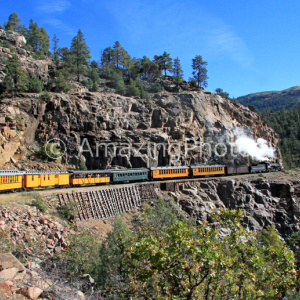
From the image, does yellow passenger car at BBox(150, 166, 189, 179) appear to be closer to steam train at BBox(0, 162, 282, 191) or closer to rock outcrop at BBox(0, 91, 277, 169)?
steam train at BBox(0, 162, 282, 191)

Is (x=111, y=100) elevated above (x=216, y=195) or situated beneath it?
elevated above

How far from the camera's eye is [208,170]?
139 feet

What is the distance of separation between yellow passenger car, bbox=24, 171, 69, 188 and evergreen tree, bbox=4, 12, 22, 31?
7211 centimetres

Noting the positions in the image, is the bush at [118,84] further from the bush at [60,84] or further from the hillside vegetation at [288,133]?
the hillside vegetation at [288,133]

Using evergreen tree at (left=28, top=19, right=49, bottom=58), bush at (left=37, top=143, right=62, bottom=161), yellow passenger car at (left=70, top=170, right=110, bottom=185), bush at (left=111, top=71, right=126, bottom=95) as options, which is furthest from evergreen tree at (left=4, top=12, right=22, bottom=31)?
yellow passenger car at (left=70, top=170, right=110, bottom=185)

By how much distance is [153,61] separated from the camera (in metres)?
86.4

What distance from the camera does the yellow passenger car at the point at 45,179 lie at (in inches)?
1023

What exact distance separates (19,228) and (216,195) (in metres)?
27.9

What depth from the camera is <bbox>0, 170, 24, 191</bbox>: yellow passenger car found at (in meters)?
Result: 23.6

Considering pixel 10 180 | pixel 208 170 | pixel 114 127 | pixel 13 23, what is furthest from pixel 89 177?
pixel 13 23

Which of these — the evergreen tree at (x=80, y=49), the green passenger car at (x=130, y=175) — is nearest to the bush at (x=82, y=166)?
the green passenger car at (x=130, y=175)

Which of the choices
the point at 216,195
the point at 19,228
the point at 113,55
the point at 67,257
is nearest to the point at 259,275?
the point at 67,257

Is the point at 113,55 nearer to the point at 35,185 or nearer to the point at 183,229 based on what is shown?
the point at 35,185

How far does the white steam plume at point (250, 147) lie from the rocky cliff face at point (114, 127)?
79.2 inches
